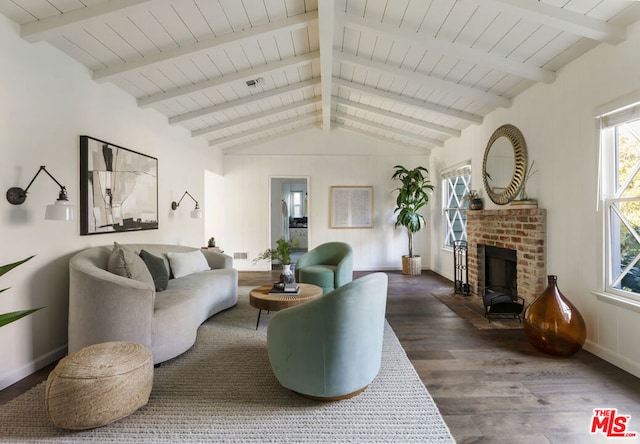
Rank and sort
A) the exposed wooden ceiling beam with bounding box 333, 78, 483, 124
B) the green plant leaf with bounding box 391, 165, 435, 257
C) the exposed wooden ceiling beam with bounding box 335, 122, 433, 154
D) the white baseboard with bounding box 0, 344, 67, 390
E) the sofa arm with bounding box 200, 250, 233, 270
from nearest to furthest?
the white baseboard with bounding box 0, 344, 67, 390, the sofa arm with bounding box 200, 250, 233, 270, the exposed wooden ceiling beam with bounding box 333, 78, 483, 124, the green plant leaf with bounding box 391, 165, 435, 257, the exposed wooden ceiling beam with bounding box 335, 122, 433, 154

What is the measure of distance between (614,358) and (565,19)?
100 inches

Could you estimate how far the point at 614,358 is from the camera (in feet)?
8.33

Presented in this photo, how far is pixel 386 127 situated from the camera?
20.1 ft

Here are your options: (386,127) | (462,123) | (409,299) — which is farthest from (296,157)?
(409,299)

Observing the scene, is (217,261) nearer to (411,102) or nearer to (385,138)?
(411,102)

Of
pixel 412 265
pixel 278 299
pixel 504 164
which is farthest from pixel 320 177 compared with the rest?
pixel 278 299

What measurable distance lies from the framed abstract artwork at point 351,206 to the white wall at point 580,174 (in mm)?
3462

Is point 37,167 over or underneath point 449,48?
underneath

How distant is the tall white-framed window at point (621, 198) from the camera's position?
8.08 ft

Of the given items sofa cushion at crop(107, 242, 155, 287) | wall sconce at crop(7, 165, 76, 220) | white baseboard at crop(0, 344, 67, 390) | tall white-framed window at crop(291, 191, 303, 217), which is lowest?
white baseboard at crop(0, 344, 67, 390)

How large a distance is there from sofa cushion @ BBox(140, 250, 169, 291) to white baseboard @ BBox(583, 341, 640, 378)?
378 cm

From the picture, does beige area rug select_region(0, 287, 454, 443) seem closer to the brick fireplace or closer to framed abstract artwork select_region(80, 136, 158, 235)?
framed abstract artwork select_region(80, 136, 158, 235)

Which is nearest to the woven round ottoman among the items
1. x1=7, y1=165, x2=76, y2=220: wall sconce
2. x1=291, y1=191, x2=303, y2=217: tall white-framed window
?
x1=7, y1=165, x2=76, y2=220: wall sconce

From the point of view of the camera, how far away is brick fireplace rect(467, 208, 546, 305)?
3404 mm
